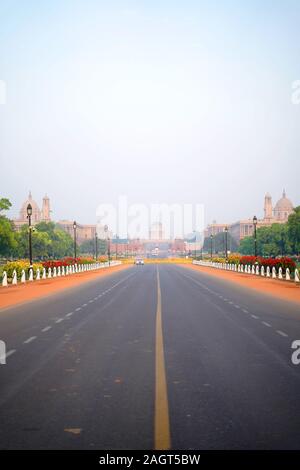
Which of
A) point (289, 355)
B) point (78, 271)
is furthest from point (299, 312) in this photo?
point (78, 271)

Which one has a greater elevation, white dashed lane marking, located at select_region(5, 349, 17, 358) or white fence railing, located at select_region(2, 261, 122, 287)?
white fence railing, located at select_region(2, 261, 122, 287)

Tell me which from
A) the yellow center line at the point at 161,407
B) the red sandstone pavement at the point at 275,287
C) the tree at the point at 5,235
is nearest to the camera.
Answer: the yellow center line at the point at 161,407

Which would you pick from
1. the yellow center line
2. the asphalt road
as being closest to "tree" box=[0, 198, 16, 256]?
the asphalt road

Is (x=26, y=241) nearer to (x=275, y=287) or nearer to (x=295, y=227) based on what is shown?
(x=295, y=227)

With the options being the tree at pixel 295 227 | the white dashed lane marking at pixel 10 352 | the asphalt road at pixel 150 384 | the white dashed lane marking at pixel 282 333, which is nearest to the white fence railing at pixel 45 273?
the asphalt road at pixel 150 384

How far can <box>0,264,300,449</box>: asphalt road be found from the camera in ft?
22.7

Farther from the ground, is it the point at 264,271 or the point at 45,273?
the point at 45,273

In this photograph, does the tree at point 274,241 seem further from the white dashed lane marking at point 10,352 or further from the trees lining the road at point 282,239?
the white dashed lane marking at point 10,352

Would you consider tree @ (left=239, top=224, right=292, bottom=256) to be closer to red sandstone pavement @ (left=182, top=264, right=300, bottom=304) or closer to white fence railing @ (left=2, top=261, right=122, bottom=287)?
white fence railing @ (left=2, top=261, right=122, bottom=287)

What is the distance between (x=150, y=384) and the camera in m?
9.83

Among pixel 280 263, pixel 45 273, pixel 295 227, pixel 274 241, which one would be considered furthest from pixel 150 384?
pixel 274 241

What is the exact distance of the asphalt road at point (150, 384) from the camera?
22.7 feet
